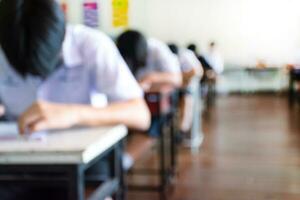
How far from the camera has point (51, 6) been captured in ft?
3.35

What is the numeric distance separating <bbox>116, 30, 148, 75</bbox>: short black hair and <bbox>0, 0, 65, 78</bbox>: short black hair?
1.64 meters

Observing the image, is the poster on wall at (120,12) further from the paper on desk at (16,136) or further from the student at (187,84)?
the paper on desk at (16,136)

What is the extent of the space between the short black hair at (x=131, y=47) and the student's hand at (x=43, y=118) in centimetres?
168

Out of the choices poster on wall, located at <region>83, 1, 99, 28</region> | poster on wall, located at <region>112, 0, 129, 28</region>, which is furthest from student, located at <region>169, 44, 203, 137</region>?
poster on wall, located at <region>83, 1, 99, 28</region>

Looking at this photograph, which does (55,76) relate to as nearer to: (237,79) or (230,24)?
(230,24)

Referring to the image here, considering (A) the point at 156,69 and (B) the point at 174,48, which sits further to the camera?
(B) the point at 174,48

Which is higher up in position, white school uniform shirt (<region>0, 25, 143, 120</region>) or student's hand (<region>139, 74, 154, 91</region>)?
white school uniform shirt (<region>0, 25, 143, 120</region>)

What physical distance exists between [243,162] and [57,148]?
2.96 meters

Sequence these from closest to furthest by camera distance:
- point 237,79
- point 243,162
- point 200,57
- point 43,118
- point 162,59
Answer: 1. point 43,118
2. point 243,162
3. point 162,59
4. point 200,57
5. point 237,79

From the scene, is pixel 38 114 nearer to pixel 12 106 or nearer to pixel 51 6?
pixel 51 6

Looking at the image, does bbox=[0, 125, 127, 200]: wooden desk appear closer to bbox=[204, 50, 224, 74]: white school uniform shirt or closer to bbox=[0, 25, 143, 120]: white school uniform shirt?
bbox=[0, 25, 143, 120]: white school uniform shirt

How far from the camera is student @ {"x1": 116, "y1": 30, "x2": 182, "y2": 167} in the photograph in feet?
7.44

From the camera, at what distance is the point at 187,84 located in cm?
438

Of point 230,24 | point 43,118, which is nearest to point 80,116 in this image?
point 43,118
